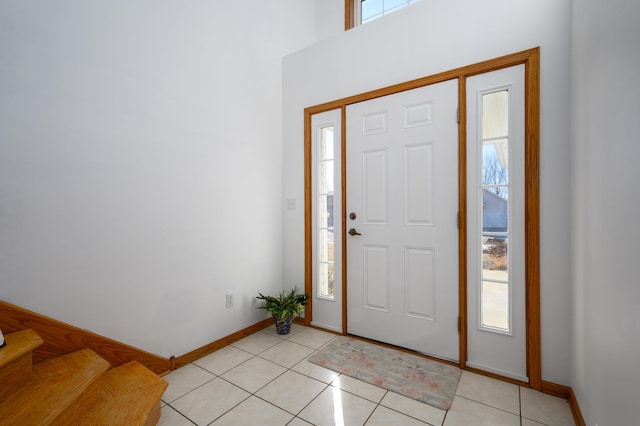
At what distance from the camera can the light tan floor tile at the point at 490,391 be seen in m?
1.64

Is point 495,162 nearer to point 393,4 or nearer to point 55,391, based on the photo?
point 393,4

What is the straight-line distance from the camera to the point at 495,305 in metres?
1.93

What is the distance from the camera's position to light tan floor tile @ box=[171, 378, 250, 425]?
1570 mm

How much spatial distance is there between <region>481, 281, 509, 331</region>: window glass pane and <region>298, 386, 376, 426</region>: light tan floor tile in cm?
96

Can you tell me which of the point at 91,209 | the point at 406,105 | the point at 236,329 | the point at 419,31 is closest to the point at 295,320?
the point at 236,329

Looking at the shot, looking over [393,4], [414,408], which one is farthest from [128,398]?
[393,4]

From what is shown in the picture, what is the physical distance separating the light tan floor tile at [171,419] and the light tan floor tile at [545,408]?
5.88 ft

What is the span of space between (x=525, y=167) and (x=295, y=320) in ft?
7.58

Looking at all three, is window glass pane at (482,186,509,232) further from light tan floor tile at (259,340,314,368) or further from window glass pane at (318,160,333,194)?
light tan floor tile at (259,340,314,368)

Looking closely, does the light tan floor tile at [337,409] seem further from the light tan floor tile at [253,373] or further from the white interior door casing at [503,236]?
the white interior door casing at [503,236]

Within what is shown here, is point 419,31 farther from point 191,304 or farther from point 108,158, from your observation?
point 191,304

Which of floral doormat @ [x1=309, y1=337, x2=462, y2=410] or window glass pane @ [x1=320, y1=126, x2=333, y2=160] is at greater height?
window glass pane @ [x1=320, y1=126, x2=333, y2=160]

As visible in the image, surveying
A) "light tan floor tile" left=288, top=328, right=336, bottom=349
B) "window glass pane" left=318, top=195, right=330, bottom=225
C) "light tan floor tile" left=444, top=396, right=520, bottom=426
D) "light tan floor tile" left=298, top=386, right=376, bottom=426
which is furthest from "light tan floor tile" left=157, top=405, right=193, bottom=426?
"window glass pane" left=318, top=195, right=330, bottom=225

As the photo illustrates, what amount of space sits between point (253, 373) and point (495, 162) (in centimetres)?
215
